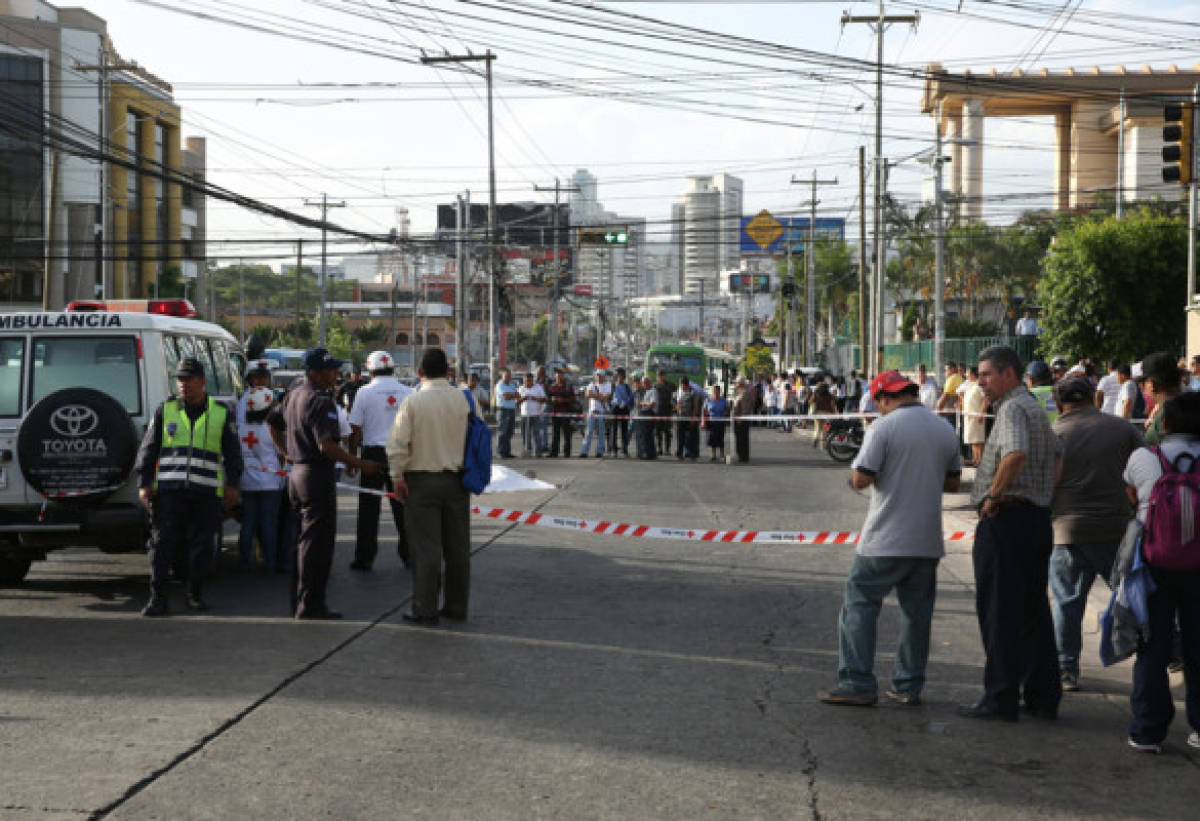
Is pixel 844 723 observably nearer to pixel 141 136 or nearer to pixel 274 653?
pixel 274 653

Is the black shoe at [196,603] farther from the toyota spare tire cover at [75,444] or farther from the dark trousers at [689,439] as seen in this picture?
the dark trousers at [689,439]

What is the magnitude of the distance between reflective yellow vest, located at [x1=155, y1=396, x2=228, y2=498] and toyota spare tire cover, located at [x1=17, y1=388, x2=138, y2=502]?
47 centimetres

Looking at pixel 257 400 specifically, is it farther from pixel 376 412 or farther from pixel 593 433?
pixel 593 433

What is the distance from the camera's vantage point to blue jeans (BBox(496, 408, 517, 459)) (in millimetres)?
Answer: 26516

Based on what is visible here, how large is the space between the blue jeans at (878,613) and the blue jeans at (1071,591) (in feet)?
3.34

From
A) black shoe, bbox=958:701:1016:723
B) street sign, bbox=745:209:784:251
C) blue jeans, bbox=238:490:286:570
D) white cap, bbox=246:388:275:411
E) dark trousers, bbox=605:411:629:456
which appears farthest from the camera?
street sign, bbox=745:209:784:251

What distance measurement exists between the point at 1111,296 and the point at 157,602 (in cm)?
2999

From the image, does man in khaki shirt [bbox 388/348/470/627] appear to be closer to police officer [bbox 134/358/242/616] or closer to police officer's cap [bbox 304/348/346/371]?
police officer's cap [bbox 304/348/346/371]

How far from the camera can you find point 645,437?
2720cm

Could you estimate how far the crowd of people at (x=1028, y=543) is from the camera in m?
6.20

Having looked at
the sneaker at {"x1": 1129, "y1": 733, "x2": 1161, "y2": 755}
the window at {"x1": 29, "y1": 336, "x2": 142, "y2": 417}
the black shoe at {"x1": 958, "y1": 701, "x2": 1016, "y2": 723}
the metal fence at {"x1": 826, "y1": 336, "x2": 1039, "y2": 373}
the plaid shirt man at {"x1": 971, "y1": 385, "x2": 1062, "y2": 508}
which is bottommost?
the sneaker at {"x1": 1129, "y1": 733, "x2": 1161, "y2": 755}

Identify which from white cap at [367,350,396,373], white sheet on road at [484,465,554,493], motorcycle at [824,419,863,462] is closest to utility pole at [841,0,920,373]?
motorcycle at [824,419,863,462]

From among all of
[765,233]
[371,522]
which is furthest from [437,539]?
[765,233]

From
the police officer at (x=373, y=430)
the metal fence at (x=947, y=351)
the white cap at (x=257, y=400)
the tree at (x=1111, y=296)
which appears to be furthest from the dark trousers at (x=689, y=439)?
the white cap at (x=257, y=400)
